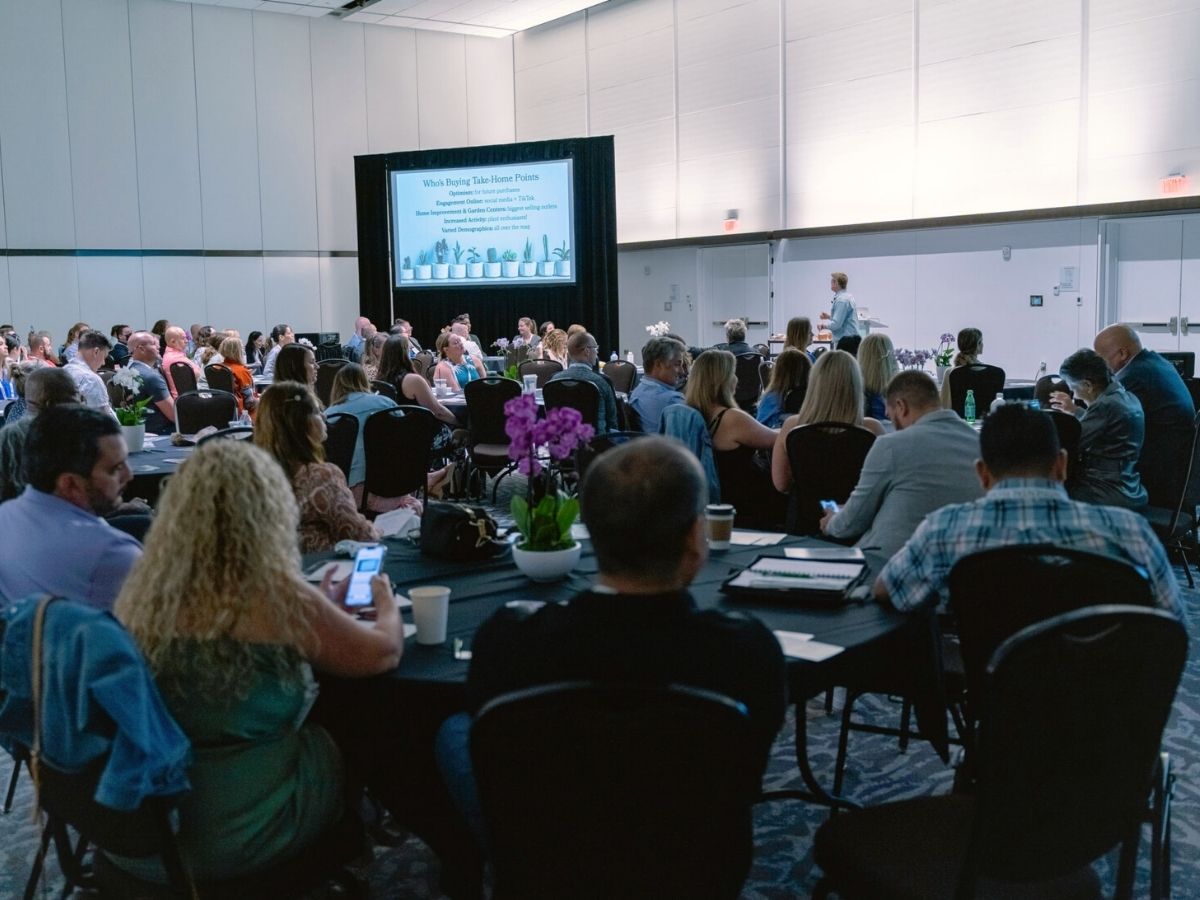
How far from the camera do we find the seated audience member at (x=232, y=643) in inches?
77.8

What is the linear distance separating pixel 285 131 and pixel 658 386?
12.1m

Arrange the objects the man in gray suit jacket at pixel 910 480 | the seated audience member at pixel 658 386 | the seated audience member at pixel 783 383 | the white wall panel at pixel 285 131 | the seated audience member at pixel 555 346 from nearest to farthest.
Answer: the man in gray suit jacket at pixel 910 480 → the seated audience member at pixel 783 383 → the seated audience member at pixel 658 386 → the seated audience member at pixel 555 346 → the white wall panel at pixel 285 131

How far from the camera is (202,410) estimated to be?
650 centimetres

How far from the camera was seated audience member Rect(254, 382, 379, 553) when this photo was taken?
3482 mm

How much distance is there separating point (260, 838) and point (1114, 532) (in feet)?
5.90

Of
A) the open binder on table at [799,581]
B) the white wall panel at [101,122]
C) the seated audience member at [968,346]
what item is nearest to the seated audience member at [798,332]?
the seated audience member at [968,346]

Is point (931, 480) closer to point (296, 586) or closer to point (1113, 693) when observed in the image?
point (1113, 693)

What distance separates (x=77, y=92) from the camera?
48.1 feet

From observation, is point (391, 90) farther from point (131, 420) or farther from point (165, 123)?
point (131, 420)

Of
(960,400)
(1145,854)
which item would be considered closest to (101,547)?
(1145,854)

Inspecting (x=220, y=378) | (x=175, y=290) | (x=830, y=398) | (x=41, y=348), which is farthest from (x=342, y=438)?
(x=175, y=290)

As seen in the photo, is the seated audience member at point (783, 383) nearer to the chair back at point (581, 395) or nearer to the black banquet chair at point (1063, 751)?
the chair back at point (581, 395)

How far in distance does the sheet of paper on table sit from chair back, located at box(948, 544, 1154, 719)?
1.02 metres

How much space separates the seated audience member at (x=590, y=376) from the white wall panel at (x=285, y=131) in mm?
10053
